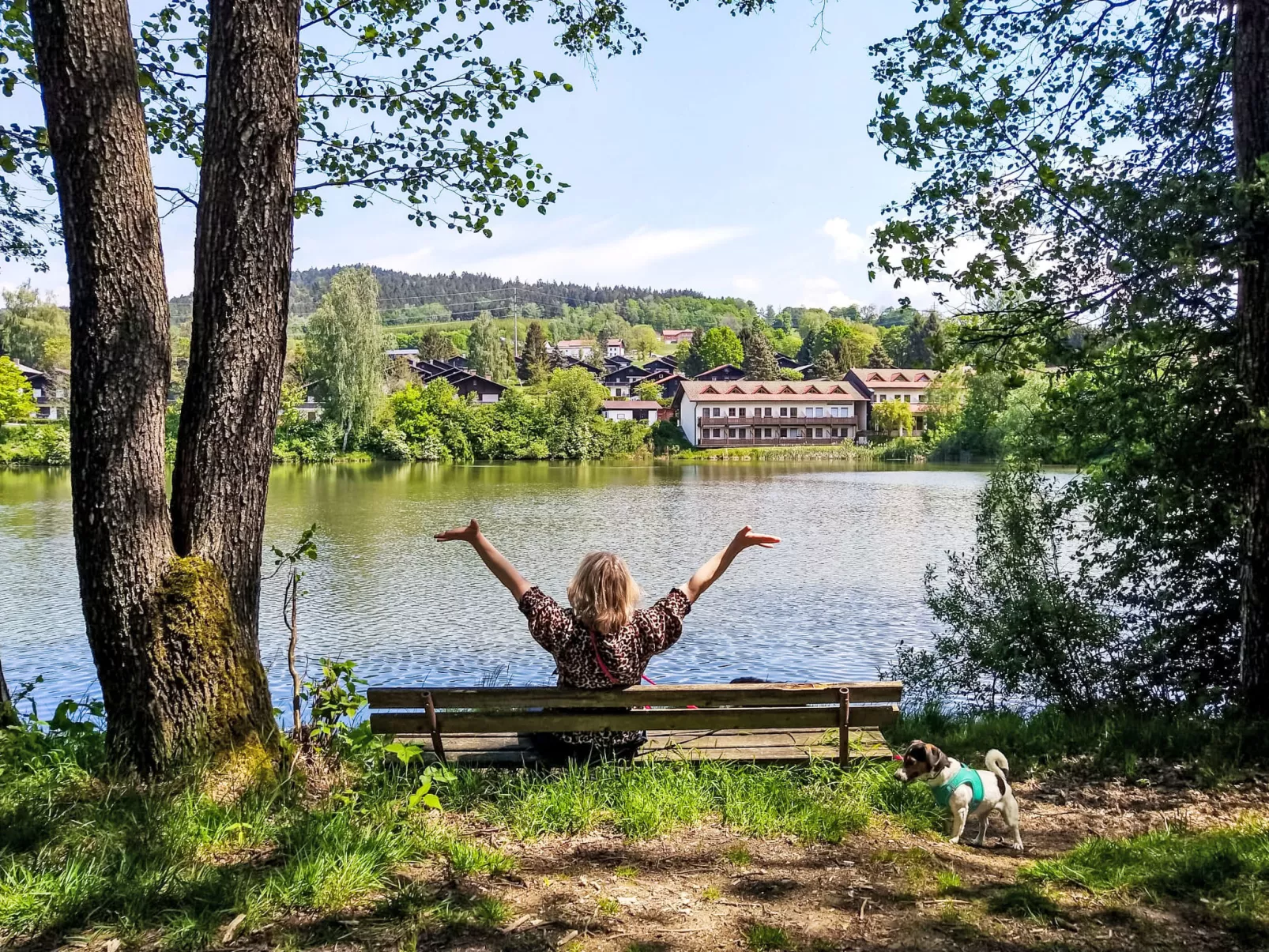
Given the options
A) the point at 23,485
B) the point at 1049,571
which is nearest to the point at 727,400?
the point at 23,485

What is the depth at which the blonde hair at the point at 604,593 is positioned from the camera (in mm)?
4113

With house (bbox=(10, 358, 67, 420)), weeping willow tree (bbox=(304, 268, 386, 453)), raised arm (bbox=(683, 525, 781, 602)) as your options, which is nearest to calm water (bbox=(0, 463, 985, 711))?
raised arm (bbox=(683, 525, 781, 602))

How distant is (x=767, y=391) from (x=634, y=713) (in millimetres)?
78629

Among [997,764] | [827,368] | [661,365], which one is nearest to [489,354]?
[661,365]

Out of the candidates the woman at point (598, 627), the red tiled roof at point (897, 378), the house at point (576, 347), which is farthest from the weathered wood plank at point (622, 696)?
the house at point (576, 347)

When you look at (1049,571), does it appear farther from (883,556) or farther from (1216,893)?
(883,556)

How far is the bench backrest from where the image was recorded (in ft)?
13.4

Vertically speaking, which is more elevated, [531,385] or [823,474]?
[531,385]

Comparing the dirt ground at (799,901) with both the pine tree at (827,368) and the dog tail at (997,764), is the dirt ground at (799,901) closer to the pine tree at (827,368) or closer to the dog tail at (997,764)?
the dog tail at (997,764)

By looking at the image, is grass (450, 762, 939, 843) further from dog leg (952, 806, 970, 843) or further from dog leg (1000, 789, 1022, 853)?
dog leg (1000, 789, 1022, 853)

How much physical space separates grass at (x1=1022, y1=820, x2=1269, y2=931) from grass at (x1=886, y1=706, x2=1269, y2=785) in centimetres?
113

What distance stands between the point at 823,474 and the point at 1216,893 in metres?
47.3

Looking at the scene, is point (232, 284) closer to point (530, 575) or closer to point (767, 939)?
point (767, 939)

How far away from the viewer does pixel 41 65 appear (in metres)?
3.59
